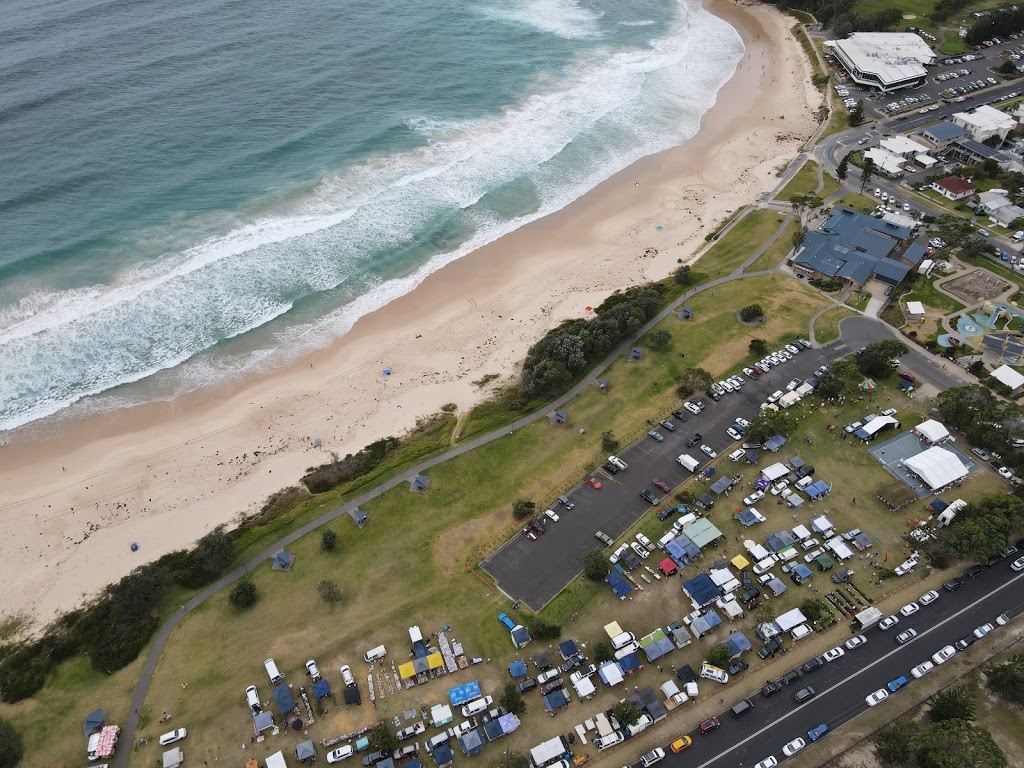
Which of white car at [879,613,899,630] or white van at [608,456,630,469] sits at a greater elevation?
white van at [608,456,630,469]

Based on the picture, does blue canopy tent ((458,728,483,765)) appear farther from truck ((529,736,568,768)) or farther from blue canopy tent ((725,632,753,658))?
blue canopy tent ((725,632,753,658))

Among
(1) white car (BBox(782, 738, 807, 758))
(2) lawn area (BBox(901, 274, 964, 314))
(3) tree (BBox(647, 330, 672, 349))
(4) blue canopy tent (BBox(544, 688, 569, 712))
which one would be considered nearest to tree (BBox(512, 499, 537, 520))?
(4) blue canopy tent (BBox(544, 688, 569, 712))

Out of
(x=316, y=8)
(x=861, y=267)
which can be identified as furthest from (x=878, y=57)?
(x=316, y=8)

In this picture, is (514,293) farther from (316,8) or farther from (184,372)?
(316,8)

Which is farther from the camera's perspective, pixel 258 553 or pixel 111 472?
pixel 111 472

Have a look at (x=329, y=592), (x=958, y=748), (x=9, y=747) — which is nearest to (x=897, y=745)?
(x=958, y=748)

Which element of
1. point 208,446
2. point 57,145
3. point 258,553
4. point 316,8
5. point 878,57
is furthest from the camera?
point 316,8

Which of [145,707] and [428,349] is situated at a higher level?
[428,349]

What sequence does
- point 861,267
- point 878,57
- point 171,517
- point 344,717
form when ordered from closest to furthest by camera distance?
point 344,717 < point 171,517 < point 861,267 < point 878,57
